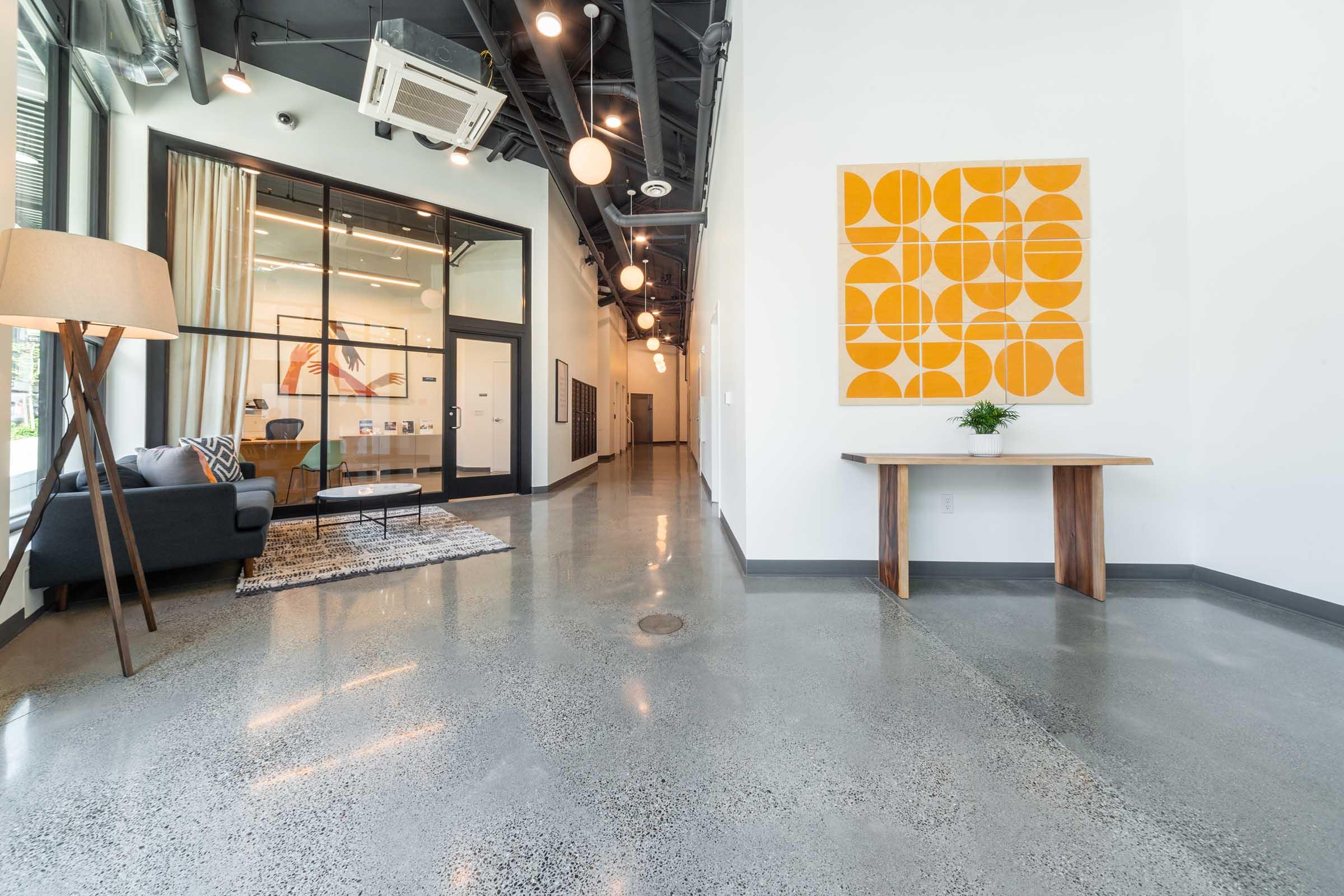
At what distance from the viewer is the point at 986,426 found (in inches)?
114

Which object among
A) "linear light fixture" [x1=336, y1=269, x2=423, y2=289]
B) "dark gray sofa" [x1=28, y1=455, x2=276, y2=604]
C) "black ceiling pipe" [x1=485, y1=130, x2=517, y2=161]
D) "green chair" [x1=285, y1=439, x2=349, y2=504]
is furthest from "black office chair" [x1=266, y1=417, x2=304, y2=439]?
"black ceiling pipe" [x1=485, y1=130, x2=517, y2=161]

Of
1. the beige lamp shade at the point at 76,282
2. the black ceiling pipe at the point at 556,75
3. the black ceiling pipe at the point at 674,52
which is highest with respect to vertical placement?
the black ceiling pipe at the point at 674,52

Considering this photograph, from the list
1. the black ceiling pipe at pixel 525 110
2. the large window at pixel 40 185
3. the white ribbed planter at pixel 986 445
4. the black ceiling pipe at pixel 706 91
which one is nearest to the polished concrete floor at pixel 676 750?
the white ribbed planter at pixel 986 445

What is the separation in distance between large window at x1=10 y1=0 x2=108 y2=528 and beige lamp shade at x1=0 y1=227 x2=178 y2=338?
4.67 feet

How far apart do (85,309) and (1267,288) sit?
5567mm

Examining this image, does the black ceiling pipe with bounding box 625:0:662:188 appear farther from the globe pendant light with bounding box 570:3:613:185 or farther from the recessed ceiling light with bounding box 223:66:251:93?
the recessed ceiling light with bounding box 223:66:251:93

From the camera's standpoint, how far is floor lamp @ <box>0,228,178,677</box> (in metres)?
1.80

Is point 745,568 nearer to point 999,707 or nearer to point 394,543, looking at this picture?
point 999,707

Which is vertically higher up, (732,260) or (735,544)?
(732,260)

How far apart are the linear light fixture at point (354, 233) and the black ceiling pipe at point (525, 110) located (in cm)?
174

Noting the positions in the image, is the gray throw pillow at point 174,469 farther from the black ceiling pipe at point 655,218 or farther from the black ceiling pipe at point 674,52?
the black ceiling pipe at point 655,218

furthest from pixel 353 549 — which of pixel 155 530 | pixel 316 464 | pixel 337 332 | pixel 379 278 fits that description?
pixel 379 278

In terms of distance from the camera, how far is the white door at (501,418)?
22.1ft

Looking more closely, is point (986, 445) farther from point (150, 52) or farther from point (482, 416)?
point (150, 52)
